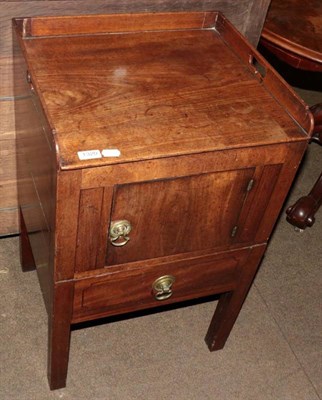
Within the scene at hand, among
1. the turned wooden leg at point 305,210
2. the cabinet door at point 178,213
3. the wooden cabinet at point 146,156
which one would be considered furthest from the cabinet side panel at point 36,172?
the turned wooden leg at point 305,210

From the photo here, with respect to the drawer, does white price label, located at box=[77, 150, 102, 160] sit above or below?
above

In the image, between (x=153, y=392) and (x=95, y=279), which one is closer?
(x=95, y=279)

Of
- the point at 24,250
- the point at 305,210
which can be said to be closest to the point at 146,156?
the point at 24,250

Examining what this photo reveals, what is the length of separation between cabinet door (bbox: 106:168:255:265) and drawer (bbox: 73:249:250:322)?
0.04m

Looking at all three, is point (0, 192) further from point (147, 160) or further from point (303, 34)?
point (303, 34)

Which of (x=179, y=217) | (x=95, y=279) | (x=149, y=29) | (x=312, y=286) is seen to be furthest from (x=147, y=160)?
(x=312, y=286)

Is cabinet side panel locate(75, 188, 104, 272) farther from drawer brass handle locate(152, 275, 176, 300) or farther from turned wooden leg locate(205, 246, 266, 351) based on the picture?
turned wooden leg locate(205, 246, 266, 351)

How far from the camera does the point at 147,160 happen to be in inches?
37.3

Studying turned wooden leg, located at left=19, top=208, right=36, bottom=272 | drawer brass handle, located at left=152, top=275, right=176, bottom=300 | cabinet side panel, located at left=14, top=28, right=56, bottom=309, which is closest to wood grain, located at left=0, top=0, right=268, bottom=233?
cabinet side panel, located at left=14, top=28, right=56, bottom=309

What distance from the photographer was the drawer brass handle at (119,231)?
104 centimetres

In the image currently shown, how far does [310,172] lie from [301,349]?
0.79m

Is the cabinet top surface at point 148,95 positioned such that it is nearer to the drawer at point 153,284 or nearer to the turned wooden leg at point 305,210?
the drawer at point 153,284

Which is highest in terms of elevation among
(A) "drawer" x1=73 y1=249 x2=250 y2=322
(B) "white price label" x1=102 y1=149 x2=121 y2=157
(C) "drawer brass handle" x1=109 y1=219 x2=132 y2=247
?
(B) "white price label" x1=102 y1=149 x2=121 y2=157

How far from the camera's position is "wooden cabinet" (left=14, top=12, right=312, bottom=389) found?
0.97 meters
